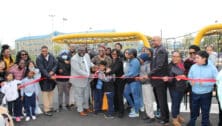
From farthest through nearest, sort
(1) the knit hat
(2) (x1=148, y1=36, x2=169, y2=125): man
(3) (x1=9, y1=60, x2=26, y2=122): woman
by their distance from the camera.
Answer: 1. (3) (x1=9, y1=60, x2=26, y2=122): woman
2. (1) the knit hat
3. (2) (x1=148, y1=36, x2=169, y2=125): man

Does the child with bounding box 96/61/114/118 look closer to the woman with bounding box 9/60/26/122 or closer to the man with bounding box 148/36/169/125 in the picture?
Result: the man with bounding box 148/36/169/125

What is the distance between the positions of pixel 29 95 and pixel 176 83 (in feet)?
12.0

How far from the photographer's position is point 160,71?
21.9 feet

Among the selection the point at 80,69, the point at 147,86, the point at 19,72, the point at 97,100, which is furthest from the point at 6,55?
the point at 147,86

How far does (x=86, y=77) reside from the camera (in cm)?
796

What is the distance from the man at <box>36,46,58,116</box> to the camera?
26.1ft

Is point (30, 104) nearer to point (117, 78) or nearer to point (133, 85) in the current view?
point (117, 78)

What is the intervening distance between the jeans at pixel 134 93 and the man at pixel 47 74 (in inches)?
80.4

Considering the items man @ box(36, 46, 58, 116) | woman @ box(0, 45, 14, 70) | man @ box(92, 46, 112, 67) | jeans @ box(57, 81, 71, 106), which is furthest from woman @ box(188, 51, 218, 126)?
woman @ box(0, 45, 14, 70)

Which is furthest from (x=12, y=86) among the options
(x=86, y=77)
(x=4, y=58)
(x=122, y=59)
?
(x=122, y=59)

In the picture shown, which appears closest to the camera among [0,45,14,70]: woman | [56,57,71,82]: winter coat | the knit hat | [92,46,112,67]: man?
the knit hat

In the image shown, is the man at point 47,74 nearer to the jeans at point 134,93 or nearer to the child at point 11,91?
the child at point 11,91

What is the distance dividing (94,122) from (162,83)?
1888mm

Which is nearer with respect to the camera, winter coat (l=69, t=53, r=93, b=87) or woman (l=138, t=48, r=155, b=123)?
woman (l=138, t=48, r=155, b=123)
